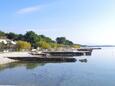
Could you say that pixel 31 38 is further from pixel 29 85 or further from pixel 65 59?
pixel 29 85

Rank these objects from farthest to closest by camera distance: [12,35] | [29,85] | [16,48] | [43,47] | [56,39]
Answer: [56,39] → [12,35] → [43,47] → [16,48] → [29,85]

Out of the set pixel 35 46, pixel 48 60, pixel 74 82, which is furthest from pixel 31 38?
pixel 74 82

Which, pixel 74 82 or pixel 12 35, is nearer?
pixel 74 82

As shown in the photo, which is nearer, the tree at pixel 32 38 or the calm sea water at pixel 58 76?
the calm sea water at pixel 58 76

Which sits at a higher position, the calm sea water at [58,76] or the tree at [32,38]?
the tree at [32,38]

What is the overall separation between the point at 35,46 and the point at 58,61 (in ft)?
146

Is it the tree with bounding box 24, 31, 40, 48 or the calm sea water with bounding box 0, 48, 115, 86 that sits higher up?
the tree with bounding box 24, 31, 40, 48

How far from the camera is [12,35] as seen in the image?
350 ft

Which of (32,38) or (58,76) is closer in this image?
(58,76)

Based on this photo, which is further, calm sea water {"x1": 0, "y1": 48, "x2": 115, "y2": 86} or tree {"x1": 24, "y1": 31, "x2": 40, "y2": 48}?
tree {"x1": 24, "y1": 31, "x2": 40, "y2": 48}

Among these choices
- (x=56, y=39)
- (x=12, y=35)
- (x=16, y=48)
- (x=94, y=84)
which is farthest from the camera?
(x=56, y=39)

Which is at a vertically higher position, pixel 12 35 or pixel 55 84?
pixel 12 35

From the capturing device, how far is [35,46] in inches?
3551

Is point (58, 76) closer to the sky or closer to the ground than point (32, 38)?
closer to the ground
